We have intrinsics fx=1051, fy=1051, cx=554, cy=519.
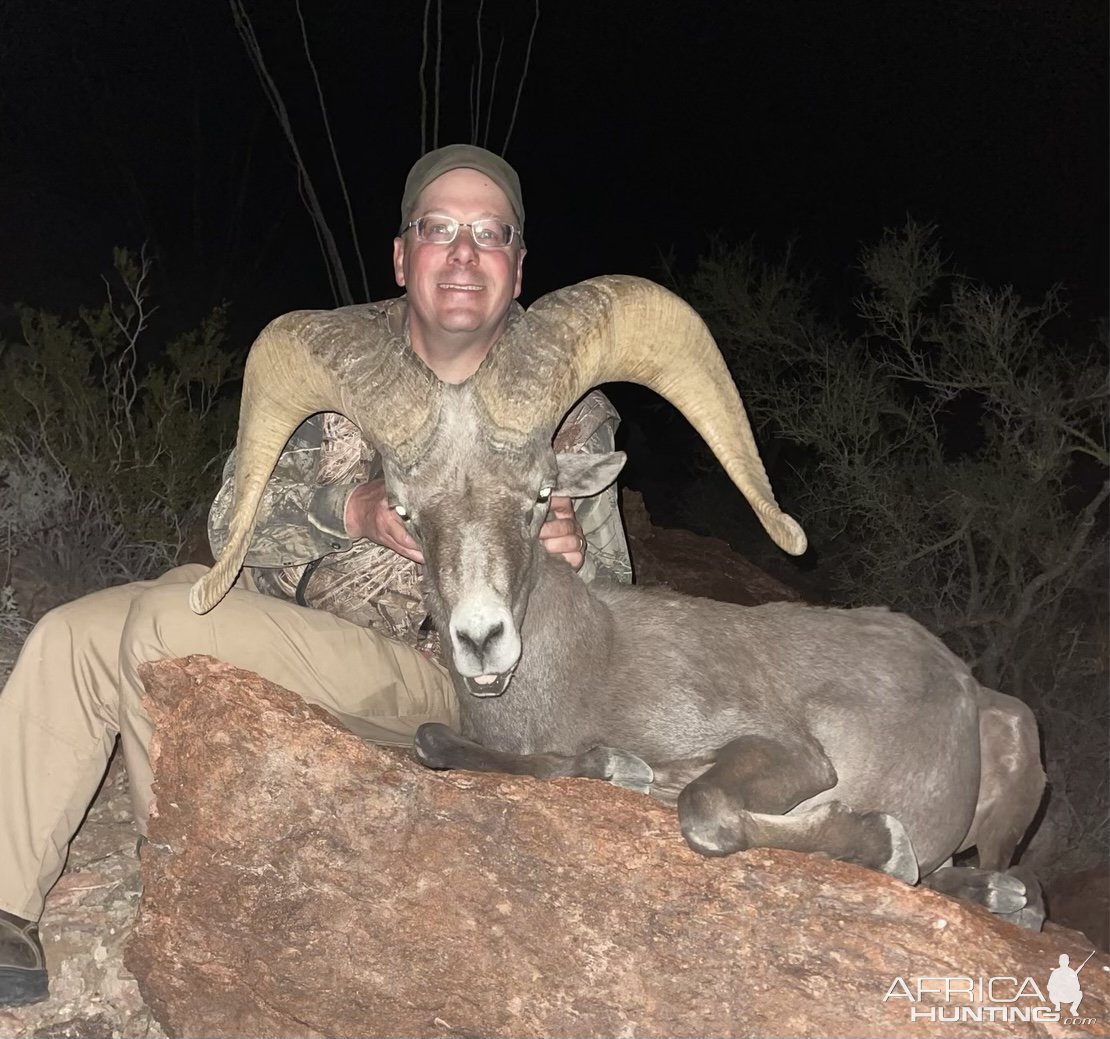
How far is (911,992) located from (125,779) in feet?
11.9

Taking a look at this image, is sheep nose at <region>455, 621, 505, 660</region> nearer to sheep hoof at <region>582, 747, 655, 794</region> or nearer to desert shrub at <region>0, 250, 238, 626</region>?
sheep hoof at <region>582, 747, 655, 794</region>

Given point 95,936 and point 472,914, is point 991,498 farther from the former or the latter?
point 95,936

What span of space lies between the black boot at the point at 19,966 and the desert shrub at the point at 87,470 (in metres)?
2.81

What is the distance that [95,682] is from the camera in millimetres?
3912

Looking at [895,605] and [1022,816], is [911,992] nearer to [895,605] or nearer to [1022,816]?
[1022,816]

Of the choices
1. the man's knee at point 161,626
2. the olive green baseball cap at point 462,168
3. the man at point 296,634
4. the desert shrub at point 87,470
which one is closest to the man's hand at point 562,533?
the man at point 296,634

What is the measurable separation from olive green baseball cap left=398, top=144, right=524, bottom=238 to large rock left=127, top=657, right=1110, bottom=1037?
76.1 inches

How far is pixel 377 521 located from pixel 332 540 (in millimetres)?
383

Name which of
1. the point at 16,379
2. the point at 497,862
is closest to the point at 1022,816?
the point at 497,862

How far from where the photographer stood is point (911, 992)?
293 centimetres

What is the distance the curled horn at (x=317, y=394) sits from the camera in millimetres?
3619

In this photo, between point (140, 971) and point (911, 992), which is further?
point (140, 971)

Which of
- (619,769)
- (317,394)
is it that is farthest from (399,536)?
(619,769)

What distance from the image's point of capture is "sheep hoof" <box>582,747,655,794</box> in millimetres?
3617
